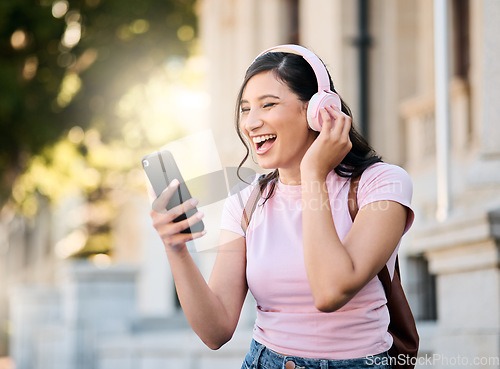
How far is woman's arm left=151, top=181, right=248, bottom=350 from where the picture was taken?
7.70 ft

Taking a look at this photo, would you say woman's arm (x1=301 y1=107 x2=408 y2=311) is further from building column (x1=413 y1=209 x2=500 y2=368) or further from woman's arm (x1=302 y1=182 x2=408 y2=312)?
building column (x1=413 y1=209 x2=500 y2=368)

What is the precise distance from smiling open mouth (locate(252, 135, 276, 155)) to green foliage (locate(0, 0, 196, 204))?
53.5 ft

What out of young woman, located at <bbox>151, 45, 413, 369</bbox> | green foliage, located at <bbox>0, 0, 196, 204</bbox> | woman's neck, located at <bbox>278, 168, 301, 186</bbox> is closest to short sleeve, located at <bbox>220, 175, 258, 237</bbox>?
young woman, located at <bbox>151, 45, 413, 369</bbox>

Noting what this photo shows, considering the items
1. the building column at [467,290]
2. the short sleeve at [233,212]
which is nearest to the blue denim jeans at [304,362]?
the short sleeve at [233,212]

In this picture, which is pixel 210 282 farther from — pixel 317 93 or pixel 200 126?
pixel 200 126

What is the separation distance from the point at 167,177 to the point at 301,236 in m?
0.46

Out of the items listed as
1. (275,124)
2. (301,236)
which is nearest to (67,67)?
(275,124)

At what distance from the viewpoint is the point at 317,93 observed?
2604mm

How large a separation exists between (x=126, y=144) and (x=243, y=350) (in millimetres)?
14282

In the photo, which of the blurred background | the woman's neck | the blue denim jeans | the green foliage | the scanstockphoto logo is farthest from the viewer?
the green foliage

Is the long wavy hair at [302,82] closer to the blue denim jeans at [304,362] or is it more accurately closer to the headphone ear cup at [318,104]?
the headphone ear cup at [318,104]

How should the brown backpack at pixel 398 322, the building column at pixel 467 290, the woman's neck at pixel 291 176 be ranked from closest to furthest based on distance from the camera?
1. the brown backpack at pixel 398 322
2. the woman's neck at pixel 291 176
3. the building column at pixel 467 290

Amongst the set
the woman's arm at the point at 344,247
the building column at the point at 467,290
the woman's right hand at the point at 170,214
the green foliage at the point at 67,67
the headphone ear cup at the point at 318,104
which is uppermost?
the green foliage at the point at 67,67

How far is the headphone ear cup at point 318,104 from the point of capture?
2.54m
